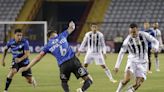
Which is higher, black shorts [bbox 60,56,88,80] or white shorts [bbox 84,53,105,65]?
black shorts [bbox 60,56,88,80]

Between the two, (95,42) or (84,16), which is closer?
(95,42)

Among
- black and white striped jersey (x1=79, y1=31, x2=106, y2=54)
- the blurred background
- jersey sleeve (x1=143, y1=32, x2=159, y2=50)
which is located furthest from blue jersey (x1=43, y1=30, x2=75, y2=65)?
the blurred background

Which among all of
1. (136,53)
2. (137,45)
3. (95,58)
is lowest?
(95,58)

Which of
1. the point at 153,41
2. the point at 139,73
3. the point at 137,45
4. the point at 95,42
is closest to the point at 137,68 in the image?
the point at 139,73

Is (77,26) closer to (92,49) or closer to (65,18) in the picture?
(65,18)

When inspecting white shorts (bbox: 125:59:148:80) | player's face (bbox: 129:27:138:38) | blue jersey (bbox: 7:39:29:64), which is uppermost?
player's face (bbox: 129:27:138:38)

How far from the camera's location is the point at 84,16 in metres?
54.0

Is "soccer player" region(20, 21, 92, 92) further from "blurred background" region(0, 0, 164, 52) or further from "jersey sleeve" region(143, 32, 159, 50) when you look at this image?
"blurred background" region(0, 0, 164, 52)

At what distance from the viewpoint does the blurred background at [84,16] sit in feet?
162

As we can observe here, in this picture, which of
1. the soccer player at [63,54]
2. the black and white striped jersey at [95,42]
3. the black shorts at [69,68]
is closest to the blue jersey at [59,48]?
the soccer player at [63,54]

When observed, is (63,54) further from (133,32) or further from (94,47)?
(94,47)

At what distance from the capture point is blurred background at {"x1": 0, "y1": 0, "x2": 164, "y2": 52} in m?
49.4

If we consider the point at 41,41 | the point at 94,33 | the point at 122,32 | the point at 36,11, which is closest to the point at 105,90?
the point at 94,33

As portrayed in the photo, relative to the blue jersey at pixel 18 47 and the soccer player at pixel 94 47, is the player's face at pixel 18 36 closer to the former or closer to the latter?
the blue jersey at pixel 18 47
